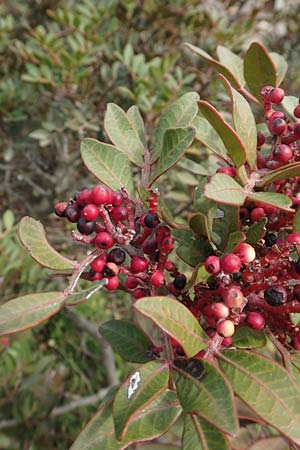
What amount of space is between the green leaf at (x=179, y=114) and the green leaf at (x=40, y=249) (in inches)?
8.4

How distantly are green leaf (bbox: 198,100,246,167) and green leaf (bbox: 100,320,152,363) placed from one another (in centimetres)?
34

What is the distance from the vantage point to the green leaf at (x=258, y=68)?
2.42 feet

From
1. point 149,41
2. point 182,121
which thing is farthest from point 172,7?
point 182,121

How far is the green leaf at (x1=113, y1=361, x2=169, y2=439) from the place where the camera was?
20.3 inches

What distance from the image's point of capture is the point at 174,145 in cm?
67

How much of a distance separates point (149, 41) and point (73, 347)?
130 cm

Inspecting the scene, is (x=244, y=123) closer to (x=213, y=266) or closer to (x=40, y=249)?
(x=213, y=266)

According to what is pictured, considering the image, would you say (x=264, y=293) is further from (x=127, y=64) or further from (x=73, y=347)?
(x=73, y=347)

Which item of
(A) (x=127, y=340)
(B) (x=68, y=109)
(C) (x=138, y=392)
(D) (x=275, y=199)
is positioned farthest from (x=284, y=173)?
(B) (x=68, y=109)

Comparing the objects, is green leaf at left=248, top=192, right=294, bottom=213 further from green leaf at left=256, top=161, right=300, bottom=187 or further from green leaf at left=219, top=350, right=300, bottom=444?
green leaf at left=219, top=350, right=300, bottom=444

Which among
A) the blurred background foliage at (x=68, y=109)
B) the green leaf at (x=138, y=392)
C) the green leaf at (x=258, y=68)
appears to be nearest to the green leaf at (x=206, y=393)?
the green leaf at (x=138, y=392)

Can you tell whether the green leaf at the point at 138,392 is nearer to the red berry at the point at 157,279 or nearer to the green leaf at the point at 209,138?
the red berry at the point at 157,279

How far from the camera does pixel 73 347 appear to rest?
198cm

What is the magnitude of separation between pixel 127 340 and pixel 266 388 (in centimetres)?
31
